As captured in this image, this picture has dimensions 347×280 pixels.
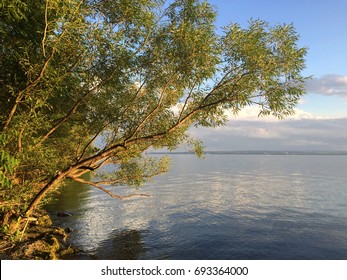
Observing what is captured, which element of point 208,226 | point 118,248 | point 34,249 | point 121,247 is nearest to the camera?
point 34,249

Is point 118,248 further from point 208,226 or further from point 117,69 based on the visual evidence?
point 117,69

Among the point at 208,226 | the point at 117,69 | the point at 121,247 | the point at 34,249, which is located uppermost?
the point at 117,69

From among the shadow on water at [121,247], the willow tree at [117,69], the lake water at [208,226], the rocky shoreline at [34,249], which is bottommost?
the lake water at [208,226]

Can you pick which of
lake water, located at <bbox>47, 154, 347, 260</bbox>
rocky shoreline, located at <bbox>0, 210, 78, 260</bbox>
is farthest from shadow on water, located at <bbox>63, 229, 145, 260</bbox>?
rocky shoreline, located at <bbox>0, 210, 78, 260</bbox>

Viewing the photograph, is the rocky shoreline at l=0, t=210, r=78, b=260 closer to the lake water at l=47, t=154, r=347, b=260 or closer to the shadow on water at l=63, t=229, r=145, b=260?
the shadow on water at l=63, t=229, r=145, b=260

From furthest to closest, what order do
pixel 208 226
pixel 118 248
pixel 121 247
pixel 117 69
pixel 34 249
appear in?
pixel 208 226, pixel 121 247, pixel 118 248, pixel 34 249, pixel 117 69

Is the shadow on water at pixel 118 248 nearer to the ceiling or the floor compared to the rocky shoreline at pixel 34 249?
nearer to the floor

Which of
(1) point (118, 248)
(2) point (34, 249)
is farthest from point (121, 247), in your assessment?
(2) point (34, 249)

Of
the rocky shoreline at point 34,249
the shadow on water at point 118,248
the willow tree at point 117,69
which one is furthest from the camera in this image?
the shadow on water at point 118,248

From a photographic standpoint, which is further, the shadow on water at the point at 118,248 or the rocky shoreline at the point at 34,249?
the shadow on water at the point at 118,248

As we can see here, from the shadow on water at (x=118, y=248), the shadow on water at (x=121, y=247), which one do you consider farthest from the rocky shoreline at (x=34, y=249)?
the shadow on water at (x=121, y=247)

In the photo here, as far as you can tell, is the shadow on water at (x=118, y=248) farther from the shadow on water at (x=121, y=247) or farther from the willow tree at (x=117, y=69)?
the willow tree at (x=117, y=69)

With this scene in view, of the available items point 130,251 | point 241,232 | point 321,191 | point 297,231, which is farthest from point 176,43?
point 321,191
